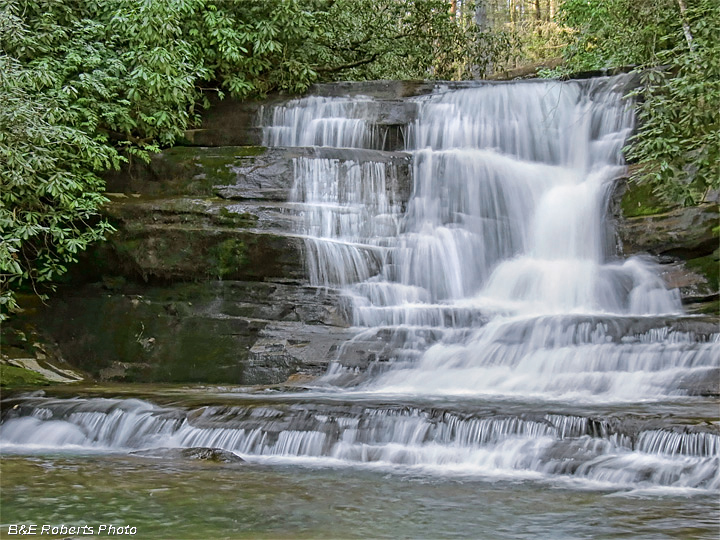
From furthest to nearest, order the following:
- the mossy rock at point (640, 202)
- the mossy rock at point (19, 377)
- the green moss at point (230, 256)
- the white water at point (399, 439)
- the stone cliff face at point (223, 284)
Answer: the mossy rock at point (640, 202) < the green moss at point (230, 256) < the stone cliff face at point (223, 284) < the mossy rock at point (19, 377) < the white water at point (399, 439)

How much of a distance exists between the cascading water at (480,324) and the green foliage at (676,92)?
876 millimetres

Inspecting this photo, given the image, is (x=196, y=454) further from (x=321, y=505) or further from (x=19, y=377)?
(x=19, y=377)

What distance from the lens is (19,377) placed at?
9906 millimetres

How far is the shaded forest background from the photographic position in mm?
10120

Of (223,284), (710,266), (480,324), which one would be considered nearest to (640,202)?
(710,266)

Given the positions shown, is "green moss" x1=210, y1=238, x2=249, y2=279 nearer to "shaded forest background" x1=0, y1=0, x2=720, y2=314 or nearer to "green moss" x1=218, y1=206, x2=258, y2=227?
"green moss" x1=218, y1=206, x2=258, y2=227

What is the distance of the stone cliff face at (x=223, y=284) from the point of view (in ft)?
33.5

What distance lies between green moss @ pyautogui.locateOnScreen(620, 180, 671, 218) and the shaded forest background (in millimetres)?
292

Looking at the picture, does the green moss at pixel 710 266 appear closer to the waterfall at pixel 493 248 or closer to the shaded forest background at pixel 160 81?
the waterfall at pixel 493 248

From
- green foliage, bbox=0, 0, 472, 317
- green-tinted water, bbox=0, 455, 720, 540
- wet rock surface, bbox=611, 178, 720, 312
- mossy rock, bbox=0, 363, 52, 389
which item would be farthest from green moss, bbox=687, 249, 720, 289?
mossy rock, bbox=0, 363, 52, 389

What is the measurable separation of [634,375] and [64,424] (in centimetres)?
565

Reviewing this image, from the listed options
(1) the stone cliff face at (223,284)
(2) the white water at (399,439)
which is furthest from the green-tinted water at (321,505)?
(1) the stone cliff face at (223,284)

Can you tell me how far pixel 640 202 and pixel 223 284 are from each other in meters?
5.84

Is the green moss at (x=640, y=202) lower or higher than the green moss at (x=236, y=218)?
higher
